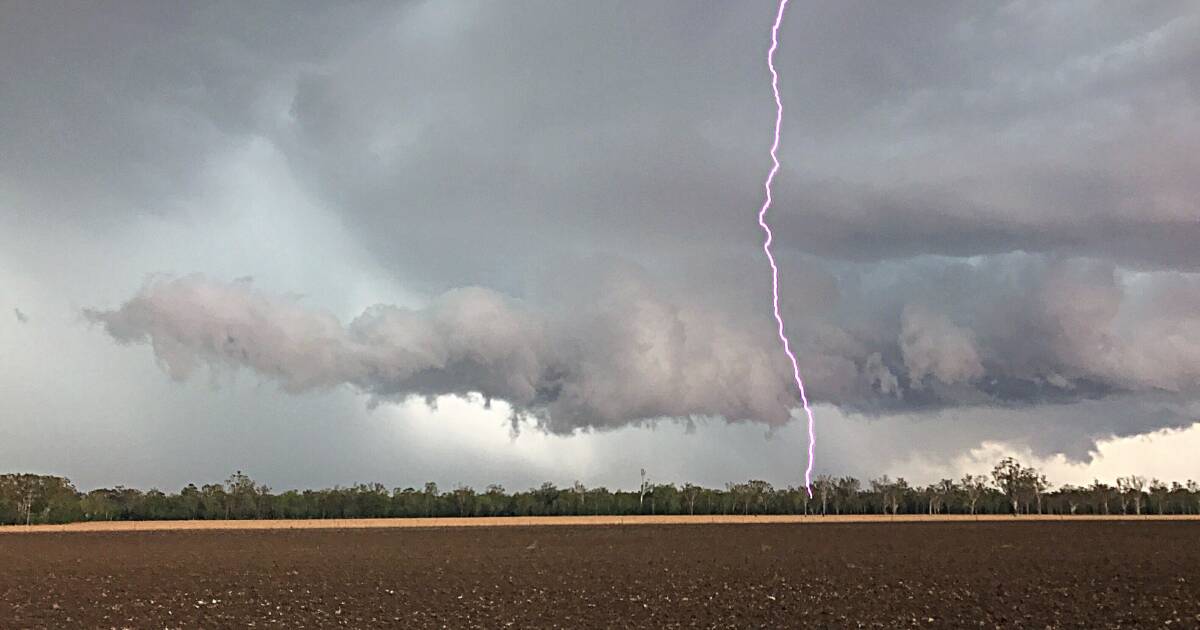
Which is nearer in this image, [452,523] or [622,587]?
[622,587]

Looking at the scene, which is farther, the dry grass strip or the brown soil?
the dry grass strip

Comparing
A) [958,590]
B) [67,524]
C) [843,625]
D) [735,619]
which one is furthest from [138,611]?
[67,524]

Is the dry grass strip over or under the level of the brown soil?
under

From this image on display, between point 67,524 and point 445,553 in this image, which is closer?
point 445,553

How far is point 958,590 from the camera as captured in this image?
39.5 m

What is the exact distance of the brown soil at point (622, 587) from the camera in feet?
106

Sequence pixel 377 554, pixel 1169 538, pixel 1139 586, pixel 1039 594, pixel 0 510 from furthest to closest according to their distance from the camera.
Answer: pixel 0 510, pixel 1169 538, pixel 377 554, pixel 1139 586, pixel 1039 594

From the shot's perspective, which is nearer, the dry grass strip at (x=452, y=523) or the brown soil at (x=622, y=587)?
the brown soil at (x=622, y=587)

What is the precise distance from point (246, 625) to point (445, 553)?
36.9 metres

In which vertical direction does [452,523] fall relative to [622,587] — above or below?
below

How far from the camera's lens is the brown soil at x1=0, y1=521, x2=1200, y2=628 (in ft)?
106

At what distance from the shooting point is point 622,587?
138 ft

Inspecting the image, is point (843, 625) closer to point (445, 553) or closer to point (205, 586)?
point (205, 586)

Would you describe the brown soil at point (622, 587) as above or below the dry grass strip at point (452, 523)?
above
